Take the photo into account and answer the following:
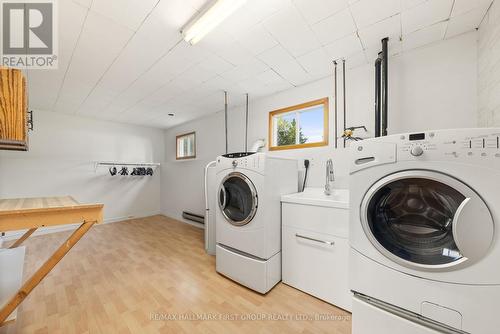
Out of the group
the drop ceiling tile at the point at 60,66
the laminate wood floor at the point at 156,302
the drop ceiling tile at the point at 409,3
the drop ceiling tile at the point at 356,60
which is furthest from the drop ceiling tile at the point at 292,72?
the laminate wood floor at the point at 156,302

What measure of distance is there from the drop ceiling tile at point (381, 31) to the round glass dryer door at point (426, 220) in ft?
4.14

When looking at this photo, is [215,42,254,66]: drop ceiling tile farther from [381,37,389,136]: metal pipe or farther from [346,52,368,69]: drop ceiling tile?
[381,37,389,136]: metal pipe

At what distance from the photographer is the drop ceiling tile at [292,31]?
1.37 metres

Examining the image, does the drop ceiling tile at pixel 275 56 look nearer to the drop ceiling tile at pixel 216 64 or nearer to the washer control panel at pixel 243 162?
the drop ceiling tile at pixel 216 64

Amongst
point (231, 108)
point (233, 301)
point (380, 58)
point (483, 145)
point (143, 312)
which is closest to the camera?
point (483, 145)

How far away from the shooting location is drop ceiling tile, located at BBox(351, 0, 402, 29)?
4.14 ft

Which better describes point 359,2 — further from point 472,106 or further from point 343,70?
point 472,106

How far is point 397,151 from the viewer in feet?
3.15

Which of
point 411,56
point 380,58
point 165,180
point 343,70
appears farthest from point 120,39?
point 165,180

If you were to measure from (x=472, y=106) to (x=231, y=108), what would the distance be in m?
2.86

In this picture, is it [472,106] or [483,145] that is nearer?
[483,145]

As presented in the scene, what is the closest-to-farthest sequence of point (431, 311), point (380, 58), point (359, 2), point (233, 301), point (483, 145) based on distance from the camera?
point (483, 145)
point (431, 311)
point (359, 2)
point (233, 301)
point (380, 58)

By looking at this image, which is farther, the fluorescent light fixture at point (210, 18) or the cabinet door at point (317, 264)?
the cabinet door at point (317, 264)

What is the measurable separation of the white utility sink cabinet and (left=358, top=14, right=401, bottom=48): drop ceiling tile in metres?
1.38
